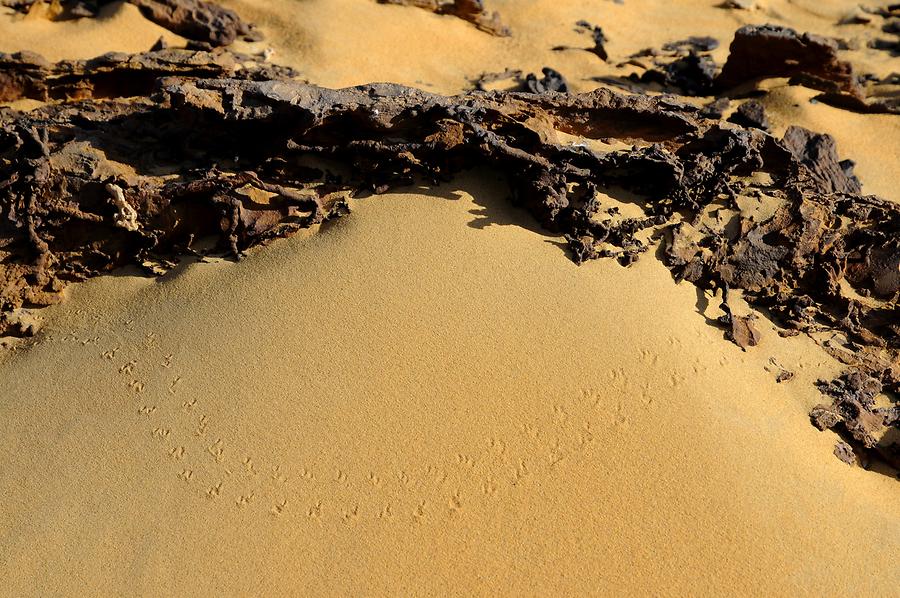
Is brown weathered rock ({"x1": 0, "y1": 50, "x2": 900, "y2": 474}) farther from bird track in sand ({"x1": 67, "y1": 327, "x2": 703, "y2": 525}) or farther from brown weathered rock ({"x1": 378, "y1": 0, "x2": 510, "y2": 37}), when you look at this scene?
brown weathered rock ({"x1": 378, "y1": 0, "x2": 510, "y2": 37})

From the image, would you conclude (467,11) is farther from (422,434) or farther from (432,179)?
(422,434)

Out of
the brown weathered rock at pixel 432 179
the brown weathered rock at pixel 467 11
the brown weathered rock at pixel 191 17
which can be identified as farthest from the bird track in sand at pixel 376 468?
the brown weathered rock at pixel 467 11

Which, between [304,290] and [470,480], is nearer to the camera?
[470,480]

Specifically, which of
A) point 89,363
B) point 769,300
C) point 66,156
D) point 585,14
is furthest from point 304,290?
point 585,14

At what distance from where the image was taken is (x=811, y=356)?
17.3 ft

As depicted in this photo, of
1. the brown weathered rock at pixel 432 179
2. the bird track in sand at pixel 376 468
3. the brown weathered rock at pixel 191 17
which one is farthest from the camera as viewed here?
the brown weathered rock at pixel 191 17

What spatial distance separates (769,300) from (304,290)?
12.2 ft

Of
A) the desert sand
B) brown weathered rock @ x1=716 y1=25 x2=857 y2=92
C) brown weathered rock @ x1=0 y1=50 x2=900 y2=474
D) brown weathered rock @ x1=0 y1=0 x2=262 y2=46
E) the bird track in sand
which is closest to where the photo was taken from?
the desert sand

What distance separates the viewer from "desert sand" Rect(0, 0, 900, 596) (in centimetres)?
415

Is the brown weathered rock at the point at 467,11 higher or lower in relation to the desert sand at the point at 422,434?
higher

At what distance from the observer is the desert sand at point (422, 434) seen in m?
4.15

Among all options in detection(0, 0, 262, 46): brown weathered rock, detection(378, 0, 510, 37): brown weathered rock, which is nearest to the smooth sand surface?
detection(0, 0, 262, 46): brown weathered rock

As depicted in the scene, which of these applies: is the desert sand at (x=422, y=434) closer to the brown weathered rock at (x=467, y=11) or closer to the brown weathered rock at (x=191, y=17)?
the brown weathered rock at (x=191, y=17)

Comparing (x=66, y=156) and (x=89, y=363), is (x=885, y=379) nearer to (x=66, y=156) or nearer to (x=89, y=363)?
(x=89, y=363)
